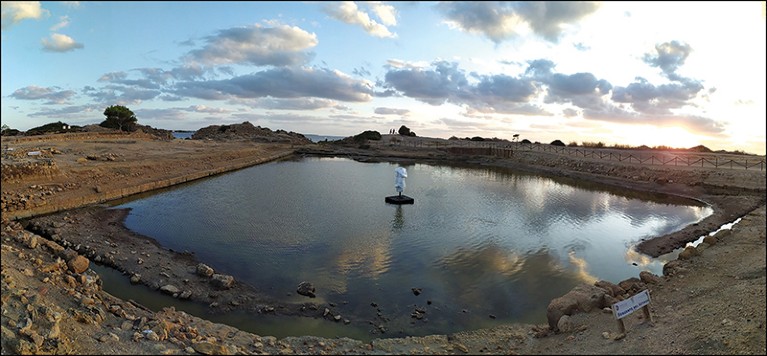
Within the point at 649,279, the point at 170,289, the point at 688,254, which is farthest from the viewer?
the point at 688,254

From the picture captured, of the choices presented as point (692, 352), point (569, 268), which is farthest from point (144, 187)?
point (692, 352)

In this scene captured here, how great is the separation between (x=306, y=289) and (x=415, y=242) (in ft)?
21.7

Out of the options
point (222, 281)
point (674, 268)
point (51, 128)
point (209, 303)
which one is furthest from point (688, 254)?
point (51, 128)

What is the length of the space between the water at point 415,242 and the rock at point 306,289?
290 millimetres

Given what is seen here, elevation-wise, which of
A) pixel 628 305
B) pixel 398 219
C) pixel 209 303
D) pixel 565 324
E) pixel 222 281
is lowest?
pixel 209 303

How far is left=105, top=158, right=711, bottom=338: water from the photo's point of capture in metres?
11.2

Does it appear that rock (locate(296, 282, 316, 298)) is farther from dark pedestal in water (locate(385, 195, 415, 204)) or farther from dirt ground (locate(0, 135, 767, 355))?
dark pedestal in water (locate(385, 195, 415, 204))

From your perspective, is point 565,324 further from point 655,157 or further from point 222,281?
point 655,157

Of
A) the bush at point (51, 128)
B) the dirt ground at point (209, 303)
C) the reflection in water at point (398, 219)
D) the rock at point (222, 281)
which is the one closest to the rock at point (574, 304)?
the dirt ground at point (209, 303)

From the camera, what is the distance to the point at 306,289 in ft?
37.5

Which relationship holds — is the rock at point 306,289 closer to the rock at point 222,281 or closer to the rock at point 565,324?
the rock at point 222,281

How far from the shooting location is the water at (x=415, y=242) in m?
11.2

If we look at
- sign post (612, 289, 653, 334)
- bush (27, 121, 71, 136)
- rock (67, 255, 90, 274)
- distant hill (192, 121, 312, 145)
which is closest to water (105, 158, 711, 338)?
sign post (612, 289, 653, 334)

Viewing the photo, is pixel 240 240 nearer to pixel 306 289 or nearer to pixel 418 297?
pixel 306 289
